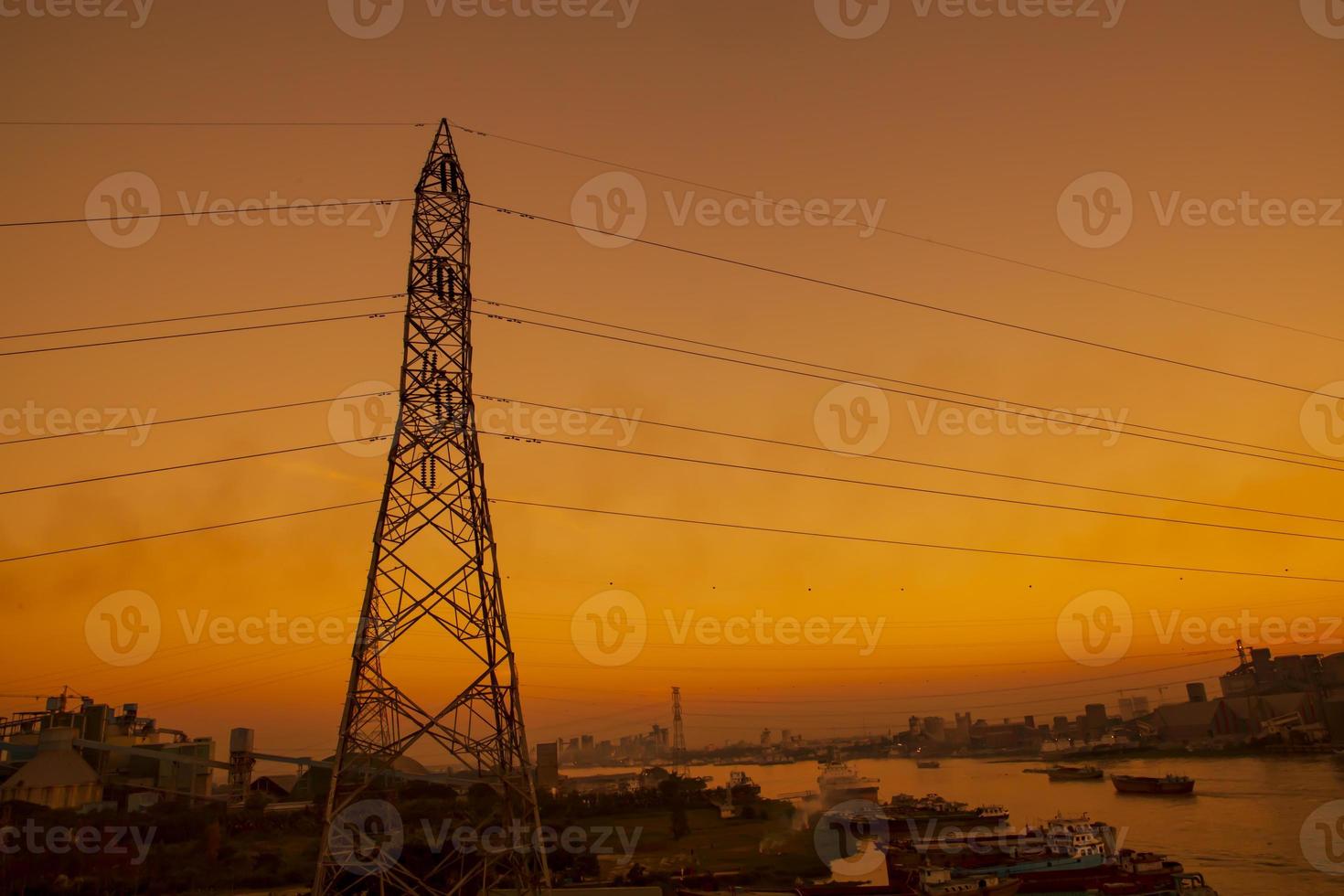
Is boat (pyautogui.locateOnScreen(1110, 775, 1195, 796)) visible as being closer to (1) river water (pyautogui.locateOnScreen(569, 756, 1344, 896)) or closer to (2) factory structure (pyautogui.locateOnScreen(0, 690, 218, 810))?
(1) river water (pyautogui.locateOnScreen(569, 756, 1344, 896))

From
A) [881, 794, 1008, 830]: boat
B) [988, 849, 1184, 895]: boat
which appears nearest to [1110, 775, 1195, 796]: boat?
[881, 794, 1008, 830]: boat

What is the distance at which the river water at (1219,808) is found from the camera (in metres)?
41.7

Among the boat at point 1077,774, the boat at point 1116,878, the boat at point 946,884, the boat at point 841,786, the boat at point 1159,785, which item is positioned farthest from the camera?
the boat at point 1077,774

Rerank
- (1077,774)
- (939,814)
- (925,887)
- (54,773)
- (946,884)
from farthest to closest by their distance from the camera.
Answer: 1. (1077,774)
2. (939,814)
3. (54,773)
4. (946,884)
5. (925,887)

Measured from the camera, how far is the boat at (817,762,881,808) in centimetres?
9938

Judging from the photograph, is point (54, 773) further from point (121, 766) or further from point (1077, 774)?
point (1077, 774)

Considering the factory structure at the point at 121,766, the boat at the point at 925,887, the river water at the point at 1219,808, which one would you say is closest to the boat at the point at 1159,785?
the river water at the point at 1219,808

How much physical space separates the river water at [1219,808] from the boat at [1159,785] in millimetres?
1195

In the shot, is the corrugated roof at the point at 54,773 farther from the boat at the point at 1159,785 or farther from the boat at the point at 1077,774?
the boat at the point at 1077,774

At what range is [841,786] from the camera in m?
122

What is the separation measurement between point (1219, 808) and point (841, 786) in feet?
209

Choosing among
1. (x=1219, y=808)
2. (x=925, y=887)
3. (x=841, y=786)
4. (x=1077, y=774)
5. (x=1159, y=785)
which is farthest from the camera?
(x=841, y=786)

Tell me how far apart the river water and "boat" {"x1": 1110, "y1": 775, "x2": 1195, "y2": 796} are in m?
1.19

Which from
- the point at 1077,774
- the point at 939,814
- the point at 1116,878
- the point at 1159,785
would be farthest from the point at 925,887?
the point at 1077,774
